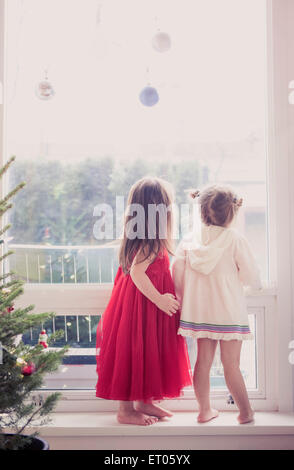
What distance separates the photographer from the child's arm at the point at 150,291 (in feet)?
6.56

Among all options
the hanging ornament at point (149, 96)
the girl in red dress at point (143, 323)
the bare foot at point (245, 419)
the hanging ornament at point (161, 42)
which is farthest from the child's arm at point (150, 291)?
the hanging ornament at point (161, 42)

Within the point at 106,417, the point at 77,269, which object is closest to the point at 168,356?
the point at 106,417

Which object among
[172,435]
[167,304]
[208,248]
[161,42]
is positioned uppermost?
[161,42]

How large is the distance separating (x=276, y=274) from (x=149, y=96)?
1011 mm

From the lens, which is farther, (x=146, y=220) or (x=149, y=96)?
(x=149, y=96)

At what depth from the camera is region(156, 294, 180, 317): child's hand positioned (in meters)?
2.00

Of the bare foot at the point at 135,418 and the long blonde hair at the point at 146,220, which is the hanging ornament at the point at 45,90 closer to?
the long blonde hair at the point at 146,220

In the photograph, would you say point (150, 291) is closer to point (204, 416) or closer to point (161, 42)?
point (204, 416)

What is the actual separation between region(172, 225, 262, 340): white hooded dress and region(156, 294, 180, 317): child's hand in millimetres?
45

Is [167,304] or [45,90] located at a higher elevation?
A: [45,90]

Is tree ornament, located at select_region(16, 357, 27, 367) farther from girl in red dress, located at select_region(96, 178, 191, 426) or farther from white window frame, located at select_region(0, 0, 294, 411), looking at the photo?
white window frame, located at select_region(0, 0, 294, 411)

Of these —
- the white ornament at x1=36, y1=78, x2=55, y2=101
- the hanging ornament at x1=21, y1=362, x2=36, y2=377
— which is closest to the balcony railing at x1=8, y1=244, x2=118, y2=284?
the white ornament at x1=36, y1=78, x2=55, y2=101

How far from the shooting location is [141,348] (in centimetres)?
197

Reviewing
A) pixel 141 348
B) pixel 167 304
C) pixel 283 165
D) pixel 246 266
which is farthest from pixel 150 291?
pixel 283 165
